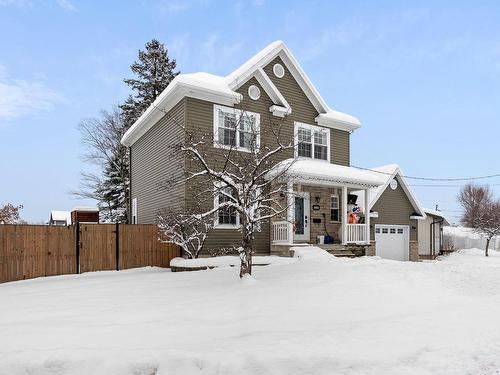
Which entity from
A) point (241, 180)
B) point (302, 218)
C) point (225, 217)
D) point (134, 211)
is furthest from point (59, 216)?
point (241, 180)

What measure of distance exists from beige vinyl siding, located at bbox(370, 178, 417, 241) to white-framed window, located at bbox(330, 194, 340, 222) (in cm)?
533

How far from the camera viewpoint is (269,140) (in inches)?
691

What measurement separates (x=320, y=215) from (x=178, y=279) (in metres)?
8.94

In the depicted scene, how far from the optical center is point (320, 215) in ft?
61.8

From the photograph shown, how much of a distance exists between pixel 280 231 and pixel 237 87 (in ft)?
19.5

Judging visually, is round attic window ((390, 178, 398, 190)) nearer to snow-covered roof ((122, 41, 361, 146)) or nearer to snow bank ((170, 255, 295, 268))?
snow-covered roof ((122, 41, 361, 146))

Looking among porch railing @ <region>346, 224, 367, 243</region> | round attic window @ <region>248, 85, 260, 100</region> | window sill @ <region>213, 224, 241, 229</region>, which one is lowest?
porch railing @ <region>346, 224, 367, 243</region>

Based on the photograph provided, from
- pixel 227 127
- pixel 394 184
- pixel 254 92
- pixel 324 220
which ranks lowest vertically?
pixel 324 220

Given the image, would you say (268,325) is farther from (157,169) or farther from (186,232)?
(157,169)

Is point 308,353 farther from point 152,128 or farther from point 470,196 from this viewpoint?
point 470,196

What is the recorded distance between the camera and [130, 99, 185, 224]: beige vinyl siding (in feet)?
52.8

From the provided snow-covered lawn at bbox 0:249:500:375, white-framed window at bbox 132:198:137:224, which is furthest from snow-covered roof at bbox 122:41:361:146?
snow-covered lawn at bbox 0:249:500:375

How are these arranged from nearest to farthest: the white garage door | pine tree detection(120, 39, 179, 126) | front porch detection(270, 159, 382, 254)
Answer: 1. front porch detection(270, 159, 382, 254)
2. the white garage door
3. pine tree detection(120, 39, 179, 126)

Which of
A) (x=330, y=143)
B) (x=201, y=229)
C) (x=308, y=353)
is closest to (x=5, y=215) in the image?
(x=201, y=229)
